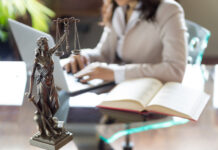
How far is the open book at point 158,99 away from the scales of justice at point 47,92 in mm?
318

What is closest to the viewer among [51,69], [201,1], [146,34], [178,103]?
[51,69]

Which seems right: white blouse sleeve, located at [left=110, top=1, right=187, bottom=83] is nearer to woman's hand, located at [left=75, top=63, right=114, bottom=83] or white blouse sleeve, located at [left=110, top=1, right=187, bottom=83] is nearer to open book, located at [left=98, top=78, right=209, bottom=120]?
woman's hand, located at [left=75, top=63, right=114, bottom=83]

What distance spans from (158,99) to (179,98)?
0.27 feet

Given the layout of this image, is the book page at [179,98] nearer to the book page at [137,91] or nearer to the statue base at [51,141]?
the book page at [137,91]

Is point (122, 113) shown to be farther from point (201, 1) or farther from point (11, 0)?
point (201, 1)

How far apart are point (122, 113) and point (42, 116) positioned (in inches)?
14.9

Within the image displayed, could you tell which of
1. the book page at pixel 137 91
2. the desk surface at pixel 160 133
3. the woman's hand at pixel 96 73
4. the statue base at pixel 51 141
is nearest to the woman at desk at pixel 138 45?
the woman's hand at pixel 96 73

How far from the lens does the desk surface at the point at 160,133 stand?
955mm

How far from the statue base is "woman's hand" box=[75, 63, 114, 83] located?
0.54 meters

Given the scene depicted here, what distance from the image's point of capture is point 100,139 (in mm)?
963

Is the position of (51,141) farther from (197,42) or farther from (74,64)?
(197,42)

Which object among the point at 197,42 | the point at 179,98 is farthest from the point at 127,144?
the point at 197,42

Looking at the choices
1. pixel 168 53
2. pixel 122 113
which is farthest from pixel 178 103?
pixel 168 53

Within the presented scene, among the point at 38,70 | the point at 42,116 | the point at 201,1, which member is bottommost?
the point at 201,1
